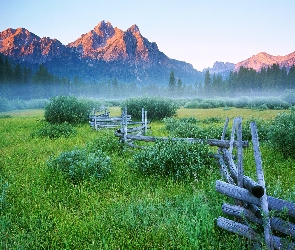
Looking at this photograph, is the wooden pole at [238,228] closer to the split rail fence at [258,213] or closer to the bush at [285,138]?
the split rail fence at [258,213]

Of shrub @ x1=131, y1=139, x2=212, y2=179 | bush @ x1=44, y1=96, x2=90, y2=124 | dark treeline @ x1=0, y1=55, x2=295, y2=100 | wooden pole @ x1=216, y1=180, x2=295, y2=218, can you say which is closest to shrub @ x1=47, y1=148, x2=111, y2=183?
shrub @ x1=131, y1=139, x2=212, y2=179

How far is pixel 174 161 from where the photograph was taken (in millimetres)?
7301

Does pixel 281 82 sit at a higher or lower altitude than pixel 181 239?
higher

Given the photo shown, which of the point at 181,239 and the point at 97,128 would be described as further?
the point at 97,128

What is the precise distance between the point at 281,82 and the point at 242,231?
9890 centimetres

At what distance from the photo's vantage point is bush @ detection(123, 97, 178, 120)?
24109 mm

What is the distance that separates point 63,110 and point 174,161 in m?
14.7

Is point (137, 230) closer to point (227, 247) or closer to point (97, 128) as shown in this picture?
point (227, 247)

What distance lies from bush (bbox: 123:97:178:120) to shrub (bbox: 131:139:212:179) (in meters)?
16.1

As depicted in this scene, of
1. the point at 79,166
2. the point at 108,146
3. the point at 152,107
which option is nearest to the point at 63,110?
the point at 152,107

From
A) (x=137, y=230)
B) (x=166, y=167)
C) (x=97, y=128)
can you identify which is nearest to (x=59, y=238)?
(x=137, y=230)

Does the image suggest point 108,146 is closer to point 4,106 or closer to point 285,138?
point 285,138

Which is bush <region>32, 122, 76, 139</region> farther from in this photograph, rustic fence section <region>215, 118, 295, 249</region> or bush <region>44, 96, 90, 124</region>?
rustic fence section <region>215, 118, 295, 249</region>

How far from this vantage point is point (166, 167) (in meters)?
7.43
